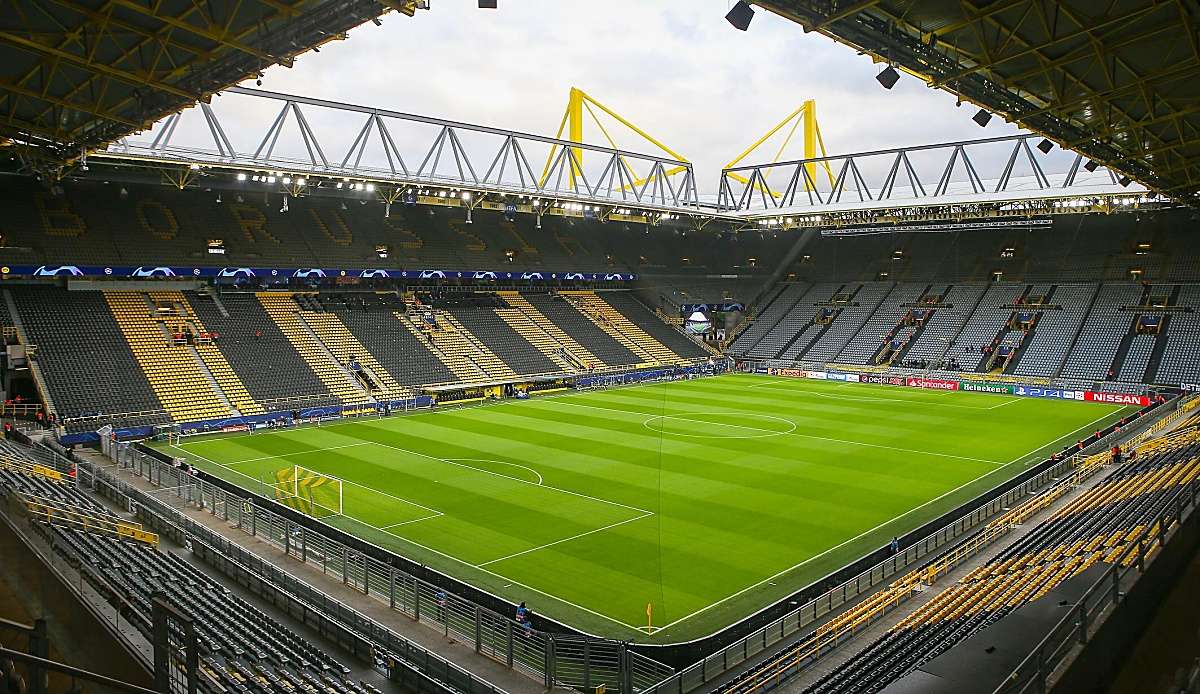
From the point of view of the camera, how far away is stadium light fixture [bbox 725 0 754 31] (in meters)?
12.7

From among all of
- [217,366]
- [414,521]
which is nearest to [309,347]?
[217,366]

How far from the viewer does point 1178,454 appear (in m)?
24.6

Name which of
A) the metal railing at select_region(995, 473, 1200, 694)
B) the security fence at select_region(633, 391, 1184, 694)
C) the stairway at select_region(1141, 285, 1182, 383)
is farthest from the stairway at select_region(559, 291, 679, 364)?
the metal railing at select_region(995, 473, 1200, 694)

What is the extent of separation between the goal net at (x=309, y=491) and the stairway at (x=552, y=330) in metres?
28.6

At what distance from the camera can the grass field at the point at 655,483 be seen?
18156 mm

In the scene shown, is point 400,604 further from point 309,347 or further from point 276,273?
point 276,273

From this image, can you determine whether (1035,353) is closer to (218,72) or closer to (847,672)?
(847,672)

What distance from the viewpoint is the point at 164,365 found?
38.9 metres

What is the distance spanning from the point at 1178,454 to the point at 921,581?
1317cm

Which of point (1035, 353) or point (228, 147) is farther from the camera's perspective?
point (1035, 353)

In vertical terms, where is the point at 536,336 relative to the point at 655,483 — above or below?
above

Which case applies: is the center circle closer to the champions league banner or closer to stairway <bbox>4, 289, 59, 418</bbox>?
the champions league banner

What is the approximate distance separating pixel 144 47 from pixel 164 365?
2605cm

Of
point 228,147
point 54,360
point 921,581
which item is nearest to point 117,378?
point 54,360
